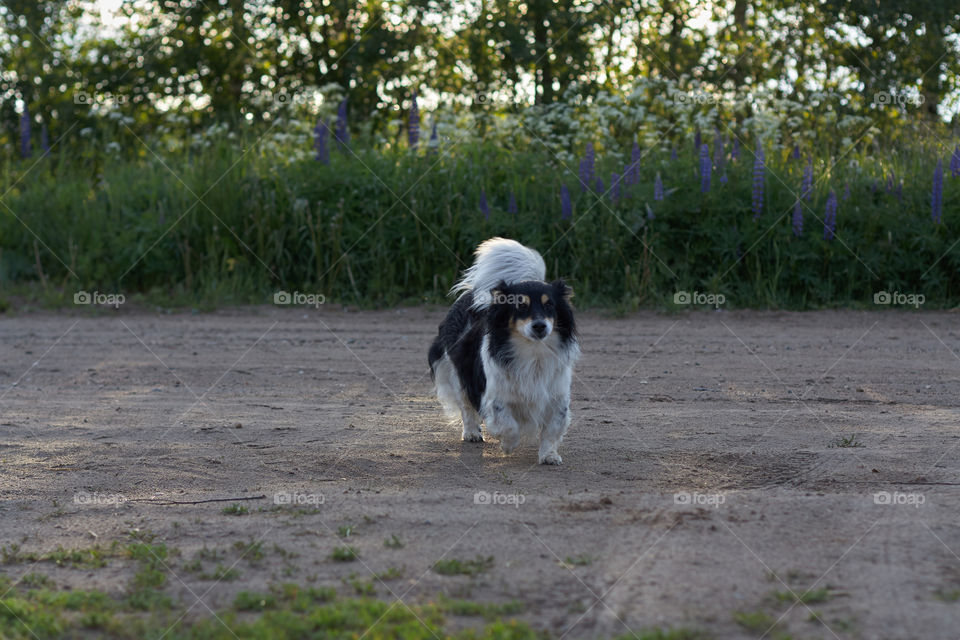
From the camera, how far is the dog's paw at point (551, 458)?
5941mm

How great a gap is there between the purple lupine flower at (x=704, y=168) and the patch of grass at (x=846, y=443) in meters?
5.43

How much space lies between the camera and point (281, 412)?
723cm

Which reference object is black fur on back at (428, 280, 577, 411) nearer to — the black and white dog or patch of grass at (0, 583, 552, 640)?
the black and white dog

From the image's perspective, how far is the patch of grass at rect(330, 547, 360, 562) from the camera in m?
4.16

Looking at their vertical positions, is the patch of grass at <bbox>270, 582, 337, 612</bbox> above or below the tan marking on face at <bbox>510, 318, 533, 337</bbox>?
below

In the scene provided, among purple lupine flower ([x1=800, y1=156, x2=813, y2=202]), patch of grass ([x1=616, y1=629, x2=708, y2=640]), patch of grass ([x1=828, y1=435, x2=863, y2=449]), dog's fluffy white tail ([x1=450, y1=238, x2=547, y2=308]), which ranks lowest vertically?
patch of grass ([x1=828, y1=435, x2=863, y2=449])


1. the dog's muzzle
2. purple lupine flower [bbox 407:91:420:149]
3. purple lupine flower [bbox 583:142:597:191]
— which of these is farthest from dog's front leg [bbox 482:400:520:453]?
purple lupine flower [bbox 407:91:420:149]

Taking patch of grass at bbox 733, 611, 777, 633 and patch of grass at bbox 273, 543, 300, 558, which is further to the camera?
patch of grass at bbox 273, 543, 300, 558

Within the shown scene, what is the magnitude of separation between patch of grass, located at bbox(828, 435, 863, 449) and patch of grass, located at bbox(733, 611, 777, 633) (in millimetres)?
2680

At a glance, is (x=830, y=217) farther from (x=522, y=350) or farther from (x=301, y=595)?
(x=301, y=595)

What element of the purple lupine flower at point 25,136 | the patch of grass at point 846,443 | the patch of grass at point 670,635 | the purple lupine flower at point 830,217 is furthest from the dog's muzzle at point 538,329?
the purple lupine flower at point 25,136

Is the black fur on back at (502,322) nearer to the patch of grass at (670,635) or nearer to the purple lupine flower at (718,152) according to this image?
the patch of grass at (670,635)

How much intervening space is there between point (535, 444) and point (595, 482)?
1345mm

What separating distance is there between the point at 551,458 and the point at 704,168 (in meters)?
6.15
